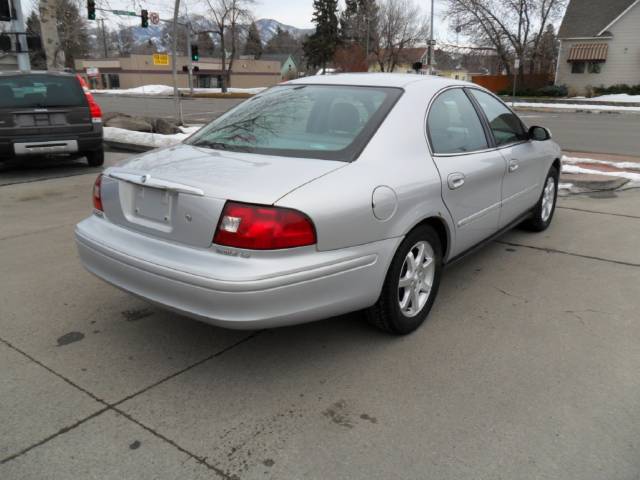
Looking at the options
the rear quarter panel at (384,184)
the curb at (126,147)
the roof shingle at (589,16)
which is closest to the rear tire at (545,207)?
the rear quarter panel at (384,184)

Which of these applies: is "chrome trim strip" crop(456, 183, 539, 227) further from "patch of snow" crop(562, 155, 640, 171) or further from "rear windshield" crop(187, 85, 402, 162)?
"patch of snow" crop(562, 155, 640, 171)

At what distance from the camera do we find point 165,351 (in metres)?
3.26

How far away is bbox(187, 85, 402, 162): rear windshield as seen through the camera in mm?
3152

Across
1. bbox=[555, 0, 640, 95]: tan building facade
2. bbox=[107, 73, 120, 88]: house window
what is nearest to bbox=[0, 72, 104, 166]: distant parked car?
bbox=[555, 0, 640, 95]: tan building facade

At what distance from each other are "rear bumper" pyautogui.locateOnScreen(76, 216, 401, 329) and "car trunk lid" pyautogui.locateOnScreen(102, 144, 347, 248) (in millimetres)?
110

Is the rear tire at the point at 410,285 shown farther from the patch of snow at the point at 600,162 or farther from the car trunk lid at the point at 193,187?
the patch of snow at the point at 600,162

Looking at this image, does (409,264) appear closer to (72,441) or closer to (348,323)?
(348,323)

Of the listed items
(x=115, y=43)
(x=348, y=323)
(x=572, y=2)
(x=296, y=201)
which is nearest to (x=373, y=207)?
(x=296, y=201)

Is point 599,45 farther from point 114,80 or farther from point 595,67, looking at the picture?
point 114,80

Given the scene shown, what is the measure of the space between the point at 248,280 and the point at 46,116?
7.23 meters

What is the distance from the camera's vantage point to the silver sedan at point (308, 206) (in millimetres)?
2605

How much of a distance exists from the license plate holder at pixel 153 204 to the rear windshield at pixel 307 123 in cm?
59

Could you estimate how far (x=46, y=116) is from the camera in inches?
329

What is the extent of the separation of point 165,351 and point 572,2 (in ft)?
149
